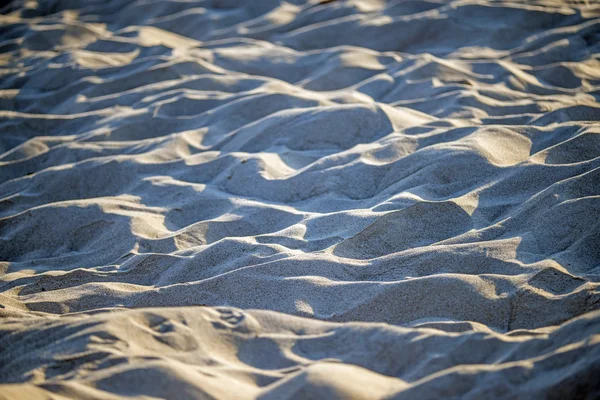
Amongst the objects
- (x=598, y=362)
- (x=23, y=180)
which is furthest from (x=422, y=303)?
(x=23, y=180)

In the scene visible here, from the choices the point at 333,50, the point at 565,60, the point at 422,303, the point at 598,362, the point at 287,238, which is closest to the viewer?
the point at 598,362

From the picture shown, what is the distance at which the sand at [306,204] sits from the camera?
60.0 inches

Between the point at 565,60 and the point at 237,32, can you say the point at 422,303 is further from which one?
the point at 237,32

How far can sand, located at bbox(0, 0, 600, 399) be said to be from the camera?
1.52 metres

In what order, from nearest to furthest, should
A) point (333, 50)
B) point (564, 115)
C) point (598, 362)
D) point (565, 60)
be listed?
point (598, 362) < point (564, 115) < point (565, 60) < point (333, 50)

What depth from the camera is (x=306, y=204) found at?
8.35 ft

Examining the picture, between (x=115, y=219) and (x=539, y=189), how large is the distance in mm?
1802

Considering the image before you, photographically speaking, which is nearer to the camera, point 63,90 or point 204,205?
point 204,205

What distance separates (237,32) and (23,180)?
7.07 feet

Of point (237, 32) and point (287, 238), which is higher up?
point (237, 32)

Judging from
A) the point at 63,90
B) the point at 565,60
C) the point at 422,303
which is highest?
the point at 63,90

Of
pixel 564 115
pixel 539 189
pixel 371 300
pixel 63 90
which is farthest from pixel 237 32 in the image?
pixel 371 300

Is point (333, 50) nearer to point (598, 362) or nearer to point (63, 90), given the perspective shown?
point (63, 90)

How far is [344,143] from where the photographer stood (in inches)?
118
